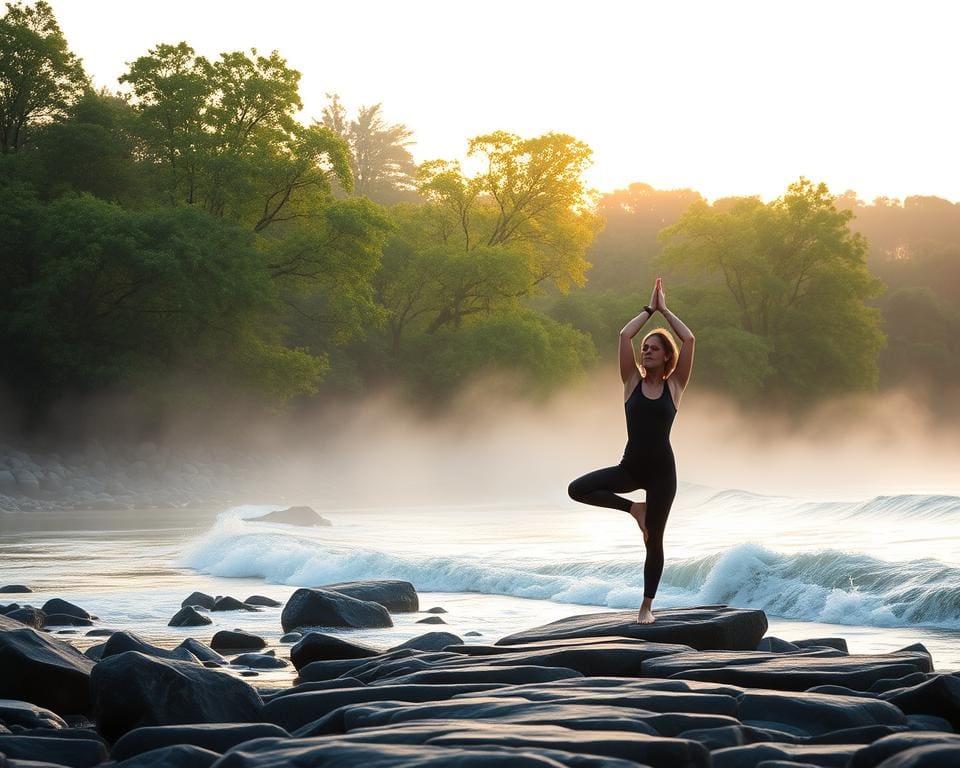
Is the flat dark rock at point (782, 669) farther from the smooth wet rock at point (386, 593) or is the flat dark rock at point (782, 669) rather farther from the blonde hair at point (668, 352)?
the smooth wet rock at point (386, 593)

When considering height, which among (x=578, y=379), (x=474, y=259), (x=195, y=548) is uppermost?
(x=474, y=259)

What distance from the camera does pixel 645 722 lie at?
495cm

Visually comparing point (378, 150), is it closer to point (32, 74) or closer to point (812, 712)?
point (32, 74)

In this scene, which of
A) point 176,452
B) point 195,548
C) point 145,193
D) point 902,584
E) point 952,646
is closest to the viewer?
point 952,646

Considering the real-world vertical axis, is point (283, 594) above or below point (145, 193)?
below

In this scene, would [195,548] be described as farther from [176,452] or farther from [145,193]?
[145,193]

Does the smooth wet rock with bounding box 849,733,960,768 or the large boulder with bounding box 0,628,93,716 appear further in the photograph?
the large boulder with bounding box 0,628,93,716

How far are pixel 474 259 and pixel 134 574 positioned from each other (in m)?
36.8

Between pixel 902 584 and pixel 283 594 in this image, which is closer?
pixel 902 584

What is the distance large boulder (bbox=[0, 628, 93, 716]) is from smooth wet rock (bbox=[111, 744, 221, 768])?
2.59 m

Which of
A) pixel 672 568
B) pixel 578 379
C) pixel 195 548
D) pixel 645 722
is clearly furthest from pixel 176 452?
pixel 645 722

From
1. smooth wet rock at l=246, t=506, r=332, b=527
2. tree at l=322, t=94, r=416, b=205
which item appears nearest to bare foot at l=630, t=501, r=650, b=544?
smooth wet rock at l=246, t=506, r=332, b=527

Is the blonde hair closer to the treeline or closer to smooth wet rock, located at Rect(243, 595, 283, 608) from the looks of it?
smooth wet rock, located at Rect(243, 595, 283, 608)

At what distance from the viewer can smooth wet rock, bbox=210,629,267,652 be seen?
9.91 m
